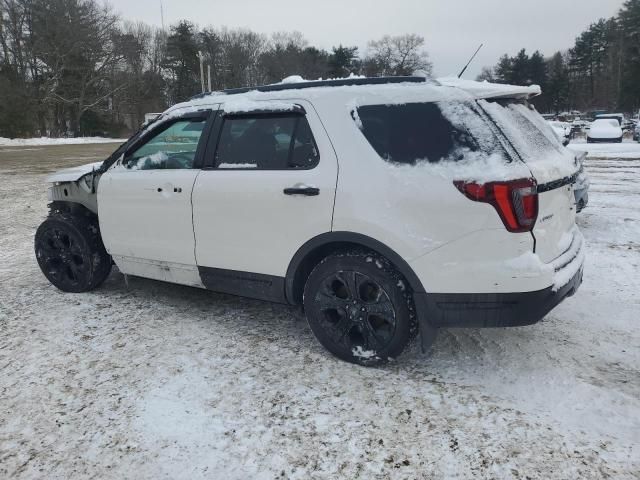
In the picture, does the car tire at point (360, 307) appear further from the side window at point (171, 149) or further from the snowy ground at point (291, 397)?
the side window at point (171, 149)

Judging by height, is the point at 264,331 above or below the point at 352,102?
below

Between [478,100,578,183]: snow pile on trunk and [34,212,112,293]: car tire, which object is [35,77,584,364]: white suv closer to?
[478,100,578,183]: snow pile on trunk

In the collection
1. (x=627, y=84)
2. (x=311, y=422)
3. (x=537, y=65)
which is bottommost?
(x=311, y=422)

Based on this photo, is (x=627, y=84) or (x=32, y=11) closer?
(x=32, y=11)

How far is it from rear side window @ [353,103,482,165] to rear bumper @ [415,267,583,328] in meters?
0.77

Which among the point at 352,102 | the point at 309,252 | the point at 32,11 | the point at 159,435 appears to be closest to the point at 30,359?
the point at 159,435

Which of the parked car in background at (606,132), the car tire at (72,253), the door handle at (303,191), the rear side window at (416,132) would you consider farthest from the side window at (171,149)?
the parked car in background at (606,132)

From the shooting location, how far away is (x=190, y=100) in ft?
12.9

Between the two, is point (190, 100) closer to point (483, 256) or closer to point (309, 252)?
point (309, 252)

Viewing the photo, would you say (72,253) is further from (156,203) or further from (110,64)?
(110,64)

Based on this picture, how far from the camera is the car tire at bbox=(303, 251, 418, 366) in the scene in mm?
3004

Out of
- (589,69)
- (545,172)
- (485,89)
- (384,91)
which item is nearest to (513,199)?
(545,172)

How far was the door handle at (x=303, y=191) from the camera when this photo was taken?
3.12 meters

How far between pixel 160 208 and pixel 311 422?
206 cm
